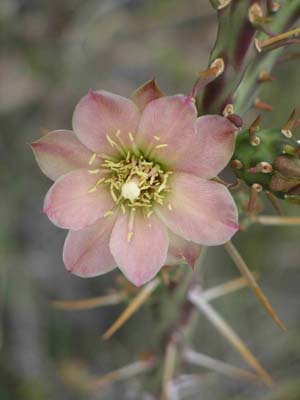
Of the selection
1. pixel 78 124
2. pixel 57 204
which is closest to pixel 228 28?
pixel 78 124

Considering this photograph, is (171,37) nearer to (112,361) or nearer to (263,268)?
(263,268)

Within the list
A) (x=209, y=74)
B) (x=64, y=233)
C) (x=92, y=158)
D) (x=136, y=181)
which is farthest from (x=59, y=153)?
(x=64, y=233)

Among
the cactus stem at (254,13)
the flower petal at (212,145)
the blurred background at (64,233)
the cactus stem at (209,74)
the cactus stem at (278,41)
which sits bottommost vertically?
the blurred background at (64,233)

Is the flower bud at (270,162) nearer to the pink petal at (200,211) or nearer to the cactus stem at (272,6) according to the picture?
the pink petal at (200,211)

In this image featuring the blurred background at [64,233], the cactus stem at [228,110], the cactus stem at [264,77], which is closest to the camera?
the cactus stem at [228,110]

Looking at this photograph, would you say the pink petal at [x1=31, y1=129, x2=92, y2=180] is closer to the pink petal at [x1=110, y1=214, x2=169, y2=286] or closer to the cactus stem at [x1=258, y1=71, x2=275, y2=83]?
the pink petal at [x1=110, y1=214, x2=169, y2=286]

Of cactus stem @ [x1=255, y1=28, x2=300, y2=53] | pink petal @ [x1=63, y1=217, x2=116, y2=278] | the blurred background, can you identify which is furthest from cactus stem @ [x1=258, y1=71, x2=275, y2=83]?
the blurred background

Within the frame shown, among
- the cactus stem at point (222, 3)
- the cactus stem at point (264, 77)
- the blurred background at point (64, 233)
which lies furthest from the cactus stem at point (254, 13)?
the blurred background at point (64, 233)
